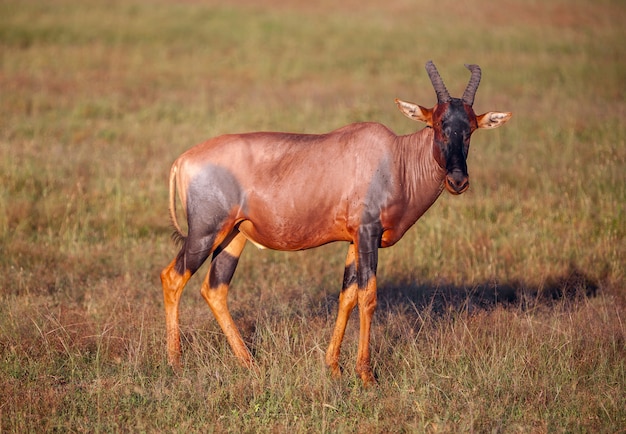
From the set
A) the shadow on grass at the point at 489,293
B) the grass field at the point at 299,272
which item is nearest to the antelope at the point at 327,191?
the grass field at the point at 299,272

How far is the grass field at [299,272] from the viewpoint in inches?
251

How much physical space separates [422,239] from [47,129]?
310 inches

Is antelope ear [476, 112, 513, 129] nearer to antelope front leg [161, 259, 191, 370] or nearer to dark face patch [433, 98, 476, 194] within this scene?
dark face patch [433, 98, 476, 194]

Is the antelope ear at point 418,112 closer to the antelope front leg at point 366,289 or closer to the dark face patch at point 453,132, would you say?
the dark face patch at point 453,132

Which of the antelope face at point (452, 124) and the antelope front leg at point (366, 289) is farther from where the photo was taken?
the antelope front leg at point (366, 289)

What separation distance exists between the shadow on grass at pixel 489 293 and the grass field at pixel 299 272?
0.12 ft

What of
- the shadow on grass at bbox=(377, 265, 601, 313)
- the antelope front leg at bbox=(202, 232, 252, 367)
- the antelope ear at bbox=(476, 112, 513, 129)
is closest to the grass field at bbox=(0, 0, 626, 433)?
the shadow on grass at bbox=(377, 265, 601, 313)

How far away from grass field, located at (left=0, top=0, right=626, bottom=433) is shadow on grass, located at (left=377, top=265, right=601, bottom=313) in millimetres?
38

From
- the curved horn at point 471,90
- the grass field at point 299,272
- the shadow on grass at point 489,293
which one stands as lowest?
the shadow on grass at point 489,293

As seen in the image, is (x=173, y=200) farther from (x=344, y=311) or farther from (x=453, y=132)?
(x=453, y=132)

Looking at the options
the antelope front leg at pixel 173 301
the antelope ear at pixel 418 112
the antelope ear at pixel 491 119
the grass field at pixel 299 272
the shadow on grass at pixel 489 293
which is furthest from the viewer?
the shadow on grass at pixel 489 293

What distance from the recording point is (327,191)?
277 inches

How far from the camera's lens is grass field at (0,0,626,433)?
6363mm

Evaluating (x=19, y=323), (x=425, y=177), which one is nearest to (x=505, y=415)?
(x=425, y=177)
